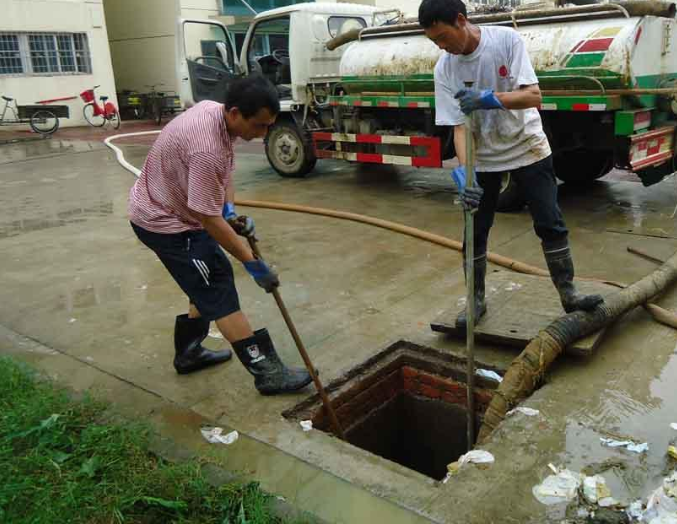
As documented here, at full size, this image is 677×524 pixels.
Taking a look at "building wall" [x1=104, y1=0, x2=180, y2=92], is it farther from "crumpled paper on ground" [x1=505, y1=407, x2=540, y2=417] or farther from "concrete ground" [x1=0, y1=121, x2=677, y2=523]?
"crumpled paper on ground" [x1=505, y1=407, x2=540, y2=417]

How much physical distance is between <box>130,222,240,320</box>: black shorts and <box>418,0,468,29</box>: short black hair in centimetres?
153

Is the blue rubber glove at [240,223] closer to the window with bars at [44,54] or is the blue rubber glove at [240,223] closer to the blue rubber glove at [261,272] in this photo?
the blue rubber glove at [261,272]

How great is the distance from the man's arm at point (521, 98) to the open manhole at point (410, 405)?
1.37 meters

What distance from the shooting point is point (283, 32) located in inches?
373

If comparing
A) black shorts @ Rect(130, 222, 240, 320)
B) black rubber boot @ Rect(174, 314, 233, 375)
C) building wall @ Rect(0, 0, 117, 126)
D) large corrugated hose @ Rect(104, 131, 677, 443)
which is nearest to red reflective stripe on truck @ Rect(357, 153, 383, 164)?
large corrugated hose @ Rect(104, 131, 677, 443)

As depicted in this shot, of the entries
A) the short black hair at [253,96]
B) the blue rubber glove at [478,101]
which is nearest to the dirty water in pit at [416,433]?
the blue rubber glove at [478,101]

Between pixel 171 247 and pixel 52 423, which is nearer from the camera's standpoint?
pixel 52 423

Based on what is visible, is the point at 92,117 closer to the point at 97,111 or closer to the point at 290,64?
the point at 97,111

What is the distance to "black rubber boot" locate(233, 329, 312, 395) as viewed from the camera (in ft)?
10.9

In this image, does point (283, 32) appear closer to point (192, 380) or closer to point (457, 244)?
point (457, 244)

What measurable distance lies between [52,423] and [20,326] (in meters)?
1.70

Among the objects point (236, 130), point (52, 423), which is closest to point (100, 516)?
point (52, 423)

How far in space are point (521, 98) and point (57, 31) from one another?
18.0 metres

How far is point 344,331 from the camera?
13.5 feet
